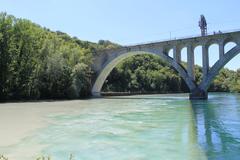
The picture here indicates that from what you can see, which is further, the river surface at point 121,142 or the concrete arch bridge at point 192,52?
the concrete arch bridge at point 192,52

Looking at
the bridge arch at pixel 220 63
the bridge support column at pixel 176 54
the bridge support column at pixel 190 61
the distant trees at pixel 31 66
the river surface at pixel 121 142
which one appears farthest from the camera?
the bridge support column at pixel 176 54

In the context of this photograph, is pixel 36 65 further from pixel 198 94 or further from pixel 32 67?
pixel 198 94

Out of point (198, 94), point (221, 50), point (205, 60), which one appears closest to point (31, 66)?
point (198, 94)

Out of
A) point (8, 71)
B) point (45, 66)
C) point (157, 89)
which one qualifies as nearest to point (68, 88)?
point (45, 66)

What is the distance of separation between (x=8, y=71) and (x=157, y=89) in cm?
5765

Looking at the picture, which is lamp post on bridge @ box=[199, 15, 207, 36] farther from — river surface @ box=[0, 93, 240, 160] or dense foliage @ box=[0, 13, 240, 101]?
river surface @ box=[0, 93, 240, 160]

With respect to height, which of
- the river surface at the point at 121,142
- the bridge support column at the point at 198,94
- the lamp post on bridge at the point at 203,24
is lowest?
the river surface at the point at 121,142

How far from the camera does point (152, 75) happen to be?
10056 cm

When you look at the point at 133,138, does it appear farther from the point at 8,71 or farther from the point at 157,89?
the point at 157,89

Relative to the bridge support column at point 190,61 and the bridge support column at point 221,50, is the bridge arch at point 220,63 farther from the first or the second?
the bridge support column at point 190,61

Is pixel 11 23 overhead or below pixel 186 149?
overhead

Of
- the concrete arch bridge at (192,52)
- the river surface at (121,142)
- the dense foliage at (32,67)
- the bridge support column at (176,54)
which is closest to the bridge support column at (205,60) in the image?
the concrete arch bridge at (192,52)

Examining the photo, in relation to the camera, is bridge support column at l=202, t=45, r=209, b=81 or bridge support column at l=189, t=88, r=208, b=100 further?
bridge support column at l=189, t=88, r=208, b=100

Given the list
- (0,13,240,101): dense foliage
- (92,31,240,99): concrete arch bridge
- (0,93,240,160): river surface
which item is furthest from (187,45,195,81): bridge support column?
(0,93,240,160): river surface
